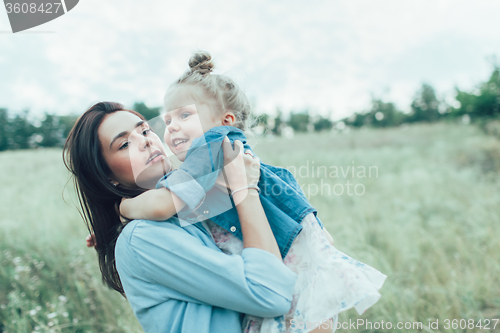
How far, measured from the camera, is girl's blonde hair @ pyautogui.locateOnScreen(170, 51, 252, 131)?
1.81 m

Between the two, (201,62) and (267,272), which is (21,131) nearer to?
(201,62)

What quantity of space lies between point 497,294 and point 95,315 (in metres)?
4.03

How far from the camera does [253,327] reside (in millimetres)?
1170

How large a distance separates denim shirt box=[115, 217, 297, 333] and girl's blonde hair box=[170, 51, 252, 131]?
3.12ft

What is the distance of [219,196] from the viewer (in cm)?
136

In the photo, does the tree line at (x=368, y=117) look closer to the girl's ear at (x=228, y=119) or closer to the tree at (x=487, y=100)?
the tree at (x=487, y=100)

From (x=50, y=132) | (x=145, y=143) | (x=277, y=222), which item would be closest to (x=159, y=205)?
(x=145, y=143)

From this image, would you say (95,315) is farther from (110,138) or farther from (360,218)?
(360,218)

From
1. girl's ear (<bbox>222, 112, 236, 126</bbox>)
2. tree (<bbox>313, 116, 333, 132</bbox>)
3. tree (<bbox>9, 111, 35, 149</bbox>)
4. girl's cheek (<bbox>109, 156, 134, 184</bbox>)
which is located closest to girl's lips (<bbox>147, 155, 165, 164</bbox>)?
girl's cheek (<bbox>109, 156, 134, 184</bbox>)

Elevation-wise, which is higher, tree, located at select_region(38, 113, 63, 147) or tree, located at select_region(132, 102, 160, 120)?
tree, located at select_region(132, 102, 160, 120)

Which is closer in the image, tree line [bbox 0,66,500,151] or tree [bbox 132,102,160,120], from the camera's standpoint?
tree [bbox 132,102,160,120]

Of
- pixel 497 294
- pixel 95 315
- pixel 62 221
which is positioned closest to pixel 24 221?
pixel 62 221

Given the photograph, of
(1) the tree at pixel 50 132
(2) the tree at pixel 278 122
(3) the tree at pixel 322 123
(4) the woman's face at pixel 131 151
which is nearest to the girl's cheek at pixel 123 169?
(4) the woman's face at pixel 131 151

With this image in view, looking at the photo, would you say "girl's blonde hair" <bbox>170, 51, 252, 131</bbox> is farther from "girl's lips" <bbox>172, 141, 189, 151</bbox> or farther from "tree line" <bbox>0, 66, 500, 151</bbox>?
"tree line" <bbox>0, 66, 500, 151</bbox>
